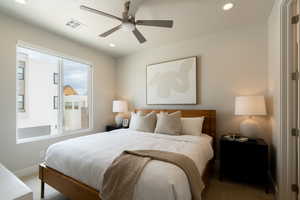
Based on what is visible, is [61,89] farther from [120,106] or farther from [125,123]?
[125,123]

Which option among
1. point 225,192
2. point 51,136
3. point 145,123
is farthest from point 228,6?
point 51,136

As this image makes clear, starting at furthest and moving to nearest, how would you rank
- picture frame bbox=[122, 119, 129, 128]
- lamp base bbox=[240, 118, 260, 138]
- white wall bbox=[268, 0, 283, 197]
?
picture frame bbox=[122, 119, 129, 128], lamp base bbox=[240, 118, 260, 138], white wall bbox=[268, 0, 283, 197]

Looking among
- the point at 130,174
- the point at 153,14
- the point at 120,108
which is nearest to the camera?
the point at 130,174

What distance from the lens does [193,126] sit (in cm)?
274

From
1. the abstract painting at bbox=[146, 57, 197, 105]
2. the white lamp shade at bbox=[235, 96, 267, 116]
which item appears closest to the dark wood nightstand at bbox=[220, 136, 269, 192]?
the white lamp shade at bbox=[235, 96, 267, 116]

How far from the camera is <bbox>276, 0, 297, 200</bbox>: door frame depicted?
5.78 feet

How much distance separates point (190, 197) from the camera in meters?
1.26

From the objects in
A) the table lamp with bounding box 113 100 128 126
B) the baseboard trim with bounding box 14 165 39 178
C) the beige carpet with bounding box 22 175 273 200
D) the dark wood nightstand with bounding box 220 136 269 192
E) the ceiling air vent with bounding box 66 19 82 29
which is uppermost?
the ceiling air vent with bounding box 66 19 82 29

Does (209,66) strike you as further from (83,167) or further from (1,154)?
(1,154)

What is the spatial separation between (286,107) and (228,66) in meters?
1.38

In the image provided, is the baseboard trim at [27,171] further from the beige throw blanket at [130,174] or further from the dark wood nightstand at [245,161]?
the dark wood nightstand at [245,161]

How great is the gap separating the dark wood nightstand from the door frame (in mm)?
346

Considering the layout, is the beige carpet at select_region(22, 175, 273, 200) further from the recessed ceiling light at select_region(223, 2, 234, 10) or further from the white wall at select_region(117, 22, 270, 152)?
the recessed ceiling light at select_region(223, 2, 234, 10)

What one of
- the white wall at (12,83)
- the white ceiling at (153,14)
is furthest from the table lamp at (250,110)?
the white wall at (12,83)
